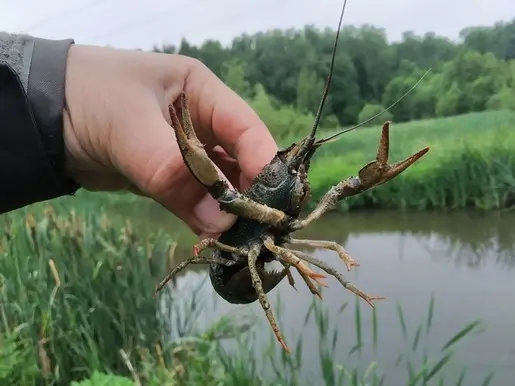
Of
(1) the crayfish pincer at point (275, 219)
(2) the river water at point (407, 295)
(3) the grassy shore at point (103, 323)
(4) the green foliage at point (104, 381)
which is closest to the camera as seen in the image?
(1) the crayfish pincer at point (275, 219)

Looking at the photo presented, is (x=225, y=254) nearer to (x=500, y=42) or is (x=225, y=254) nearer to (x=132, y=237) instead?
(x=132, y=237)

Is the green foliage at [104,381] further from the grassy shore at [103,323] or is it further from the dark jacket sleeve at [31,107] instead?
the dark jacket sleeve at [31,107]

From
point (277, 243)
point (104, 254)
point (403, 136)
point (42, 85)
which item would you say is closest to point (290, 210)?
point (277, 243)

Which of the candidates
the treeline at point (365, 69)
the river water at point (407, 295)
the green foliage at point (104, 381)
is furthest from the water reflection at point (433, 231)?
the green foliage at point (104, 381)

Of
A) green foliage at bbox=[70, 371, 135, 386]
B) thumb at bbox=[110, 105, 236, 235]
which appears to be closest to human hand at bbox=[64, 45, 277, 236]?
thumb at bbox=[110, 105, 236, 235]

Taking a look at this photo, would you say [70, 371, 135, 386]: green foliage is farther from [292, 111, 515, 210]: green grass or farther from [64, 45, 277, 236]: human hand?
[292, 111, 515, 210]: green grass

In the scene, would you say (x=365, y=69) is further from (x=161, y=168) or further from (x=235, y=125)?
(x=161, y=168)
